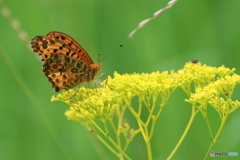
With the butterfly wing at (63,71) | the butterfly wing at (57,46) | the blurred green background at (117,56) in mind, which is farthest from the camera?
the blurred green background at (117,56)

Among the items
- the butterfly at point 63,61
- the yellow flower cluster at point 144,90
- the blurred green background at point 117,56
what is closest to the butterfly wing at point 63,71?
the butterfly at point 63,61

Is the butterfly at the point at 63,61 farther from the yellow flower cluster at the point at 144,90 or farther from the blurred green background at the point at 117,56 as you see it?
the blurred green background at the point at 117,56

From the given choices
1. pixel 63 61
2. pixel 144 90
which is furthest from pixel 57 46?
pixel 144 90

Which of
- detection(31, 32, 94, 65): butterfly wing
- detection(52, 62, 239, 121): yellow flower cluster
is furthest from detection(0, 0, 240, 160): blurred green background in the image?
detection(52, 62, 239, 121): yellow flower cluster

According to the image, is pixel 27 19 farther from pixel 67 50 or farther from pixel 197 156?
pixel 197 156

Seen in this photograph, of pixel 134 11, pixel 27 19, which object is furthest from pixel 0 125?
pixel 134 11

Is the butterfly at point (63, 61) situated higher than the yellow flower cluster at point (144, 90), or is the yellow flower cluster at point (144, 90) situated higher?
the butterfly at point (63, 61)

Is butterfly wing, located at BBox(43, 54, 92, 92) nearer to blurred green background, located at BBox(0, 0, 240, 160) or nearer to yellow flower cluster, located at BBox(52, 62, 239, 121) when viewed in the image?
yellow flower cluster, located at BBox(52, 62, 239, 121)

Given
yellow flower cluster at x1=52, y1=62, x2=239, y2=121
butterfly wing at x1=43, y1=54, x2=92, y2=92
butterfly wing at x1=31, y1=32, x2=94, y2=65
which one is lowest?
yellow flower cluster at x1=52, y1=62, x2=239, y2=121
